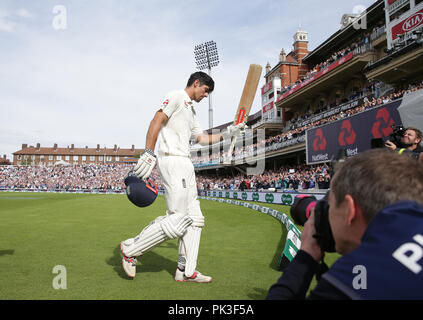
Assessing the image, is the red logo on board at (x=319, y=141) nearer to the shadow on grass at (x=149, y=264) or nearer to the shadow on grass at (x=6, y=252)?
the shadow on grass at (x=149, y=264)

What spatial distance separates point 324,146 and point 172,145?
20.9 meters

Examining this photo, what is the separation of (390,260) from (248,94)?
13.3 ft

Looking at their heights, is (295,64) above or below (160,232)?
above

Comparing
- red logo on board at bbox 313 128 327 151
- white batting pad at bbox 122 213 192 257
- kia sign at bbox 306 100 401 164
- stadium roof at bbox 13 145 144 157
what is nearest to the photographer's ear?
white batting pad at bbox 122 213 192 257

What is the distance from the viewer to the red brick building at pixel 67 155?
4387 inches

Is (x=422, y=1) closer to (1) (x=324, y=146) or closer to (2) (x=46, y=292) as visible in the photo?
(1) (x=324, y=146)

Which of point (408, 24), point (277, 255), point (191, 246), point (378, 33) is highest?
point (378, 33)

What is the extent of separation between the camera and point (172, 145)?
3.49m

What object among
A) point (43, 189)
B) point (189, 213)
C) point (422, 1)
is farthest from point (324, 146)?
point (43, 189)

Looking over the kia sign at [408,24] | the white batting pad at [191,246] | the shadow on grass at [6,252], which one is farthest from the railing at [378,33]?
the shadow on grass at [6,252]

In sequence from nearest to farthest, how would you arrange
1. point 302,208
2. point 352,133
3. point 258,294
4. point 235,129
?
point 302,208 < point 258,294 < point 235,129 < point 352,133

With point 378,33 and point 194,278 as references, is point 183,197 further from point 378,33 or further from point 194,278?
point 378,33

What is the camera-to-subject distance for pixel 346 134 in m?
19.8

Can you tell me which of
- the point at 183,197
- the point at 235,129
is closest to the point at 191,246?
the point at 183,197
